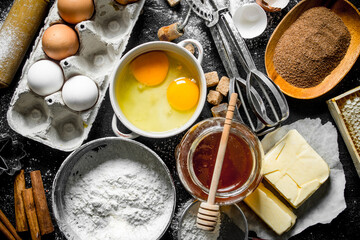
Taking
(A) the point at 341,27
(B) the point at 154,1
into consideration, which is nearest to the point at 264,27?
(A) the point at 341,27

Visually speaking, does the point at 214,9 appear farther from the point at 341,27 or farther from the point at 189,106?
the point at 341,27

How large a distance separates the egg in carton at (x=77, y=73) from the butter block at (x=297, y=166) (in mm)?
747

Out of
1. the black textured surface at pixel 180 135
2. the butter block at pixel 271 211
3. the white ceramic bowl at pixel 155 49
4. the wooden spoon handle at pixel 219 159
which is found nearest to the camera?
the wooden spoon handle at pixel 219 159

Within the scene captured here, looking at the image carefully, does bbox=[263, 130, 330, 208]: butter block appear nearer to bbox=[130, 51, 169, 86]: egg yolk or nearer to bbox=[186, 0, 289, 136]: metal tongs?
bbox=[186, 0, 289, 136]: metal tongs

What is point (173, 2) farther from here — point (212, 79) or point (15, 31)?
point (15, 31)

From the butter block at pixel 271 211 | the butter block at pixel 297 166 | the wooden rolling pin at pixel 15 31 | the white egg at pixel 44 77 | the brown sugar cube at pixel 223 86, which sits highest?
the wooden rolling pin at pixel 15 31

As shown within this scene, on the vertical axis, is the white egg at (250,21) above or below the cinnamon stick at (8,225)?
above

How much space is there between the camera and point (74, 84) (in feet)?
4.19

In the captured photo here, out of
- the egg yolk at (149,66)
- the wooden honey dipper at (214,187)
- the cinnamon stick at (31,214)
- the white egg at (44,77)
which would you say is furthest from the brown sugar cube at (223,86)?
the cinnamon stick at (31,214)

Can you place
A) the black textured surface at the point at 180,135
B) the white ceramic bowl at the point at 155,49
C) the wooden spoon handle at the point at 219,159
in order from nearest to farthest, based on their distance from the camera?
the wooden spoon handle at the point at 219,159, the white ceramic bowl at the point at 155,49, the black textured surface at the point at 180,135

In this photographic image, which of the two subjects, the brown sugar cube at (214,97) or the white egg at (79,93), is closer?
the white egg at (79,93)

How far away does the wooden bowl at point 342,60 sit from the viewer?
140 cm

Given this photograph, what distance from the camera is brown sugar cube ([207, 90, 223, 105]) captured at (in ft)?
4.58

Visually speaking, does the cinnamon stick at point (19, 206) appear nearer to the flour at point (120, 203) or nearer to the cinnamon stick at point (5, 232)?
the cinnamon stick at point (5, 232)
